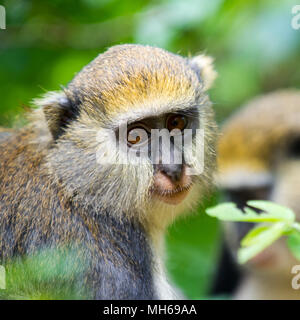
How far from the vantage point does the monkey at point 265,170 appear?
6507 mm

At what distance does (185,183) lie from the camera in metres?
4.16

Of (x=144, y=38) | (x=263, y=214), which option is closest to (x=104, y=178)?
(x=263, y=214)

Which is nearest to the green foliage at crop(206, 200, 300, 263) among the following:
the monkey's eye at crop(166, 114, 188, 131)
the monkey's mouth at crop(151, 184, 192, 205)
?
the monkey's mouth at crop(151, 184, 192, 205)

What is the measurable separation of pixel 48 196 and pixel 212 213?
1.73m

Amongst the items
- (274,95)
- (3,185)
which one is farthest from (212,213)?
(274,95)

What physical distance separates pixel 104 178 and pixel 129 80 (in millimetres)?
720

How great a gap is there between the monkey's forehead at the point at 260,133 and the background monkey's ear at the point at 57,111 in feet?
8.82

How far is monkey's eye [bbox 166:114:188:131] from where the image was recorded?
4.25 m

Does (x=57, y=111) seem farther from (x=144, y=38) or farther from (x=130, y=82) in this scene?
(x=144, y=38)

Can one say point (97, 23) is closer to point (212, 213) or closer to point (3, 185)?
point (3, 185)

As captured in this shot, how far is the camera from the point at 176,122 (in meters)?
4.30

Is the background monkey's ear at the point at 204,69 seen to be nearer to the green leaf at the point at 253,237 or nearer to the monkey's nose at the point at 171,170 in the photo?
the monkey's nose at the point at 171,170

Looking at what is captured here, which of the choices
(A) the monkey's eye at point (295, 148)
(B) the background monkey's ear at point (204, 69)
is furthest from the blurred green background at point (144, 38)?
(B) the background monkey's ear at point (204, 69)

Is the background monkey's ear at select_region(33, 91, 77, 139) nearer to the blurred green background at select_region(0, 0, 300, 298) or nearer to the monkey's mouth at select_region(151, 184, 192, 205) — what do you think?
the monkey's mouth at select_region(151, 184, 192, 205)
